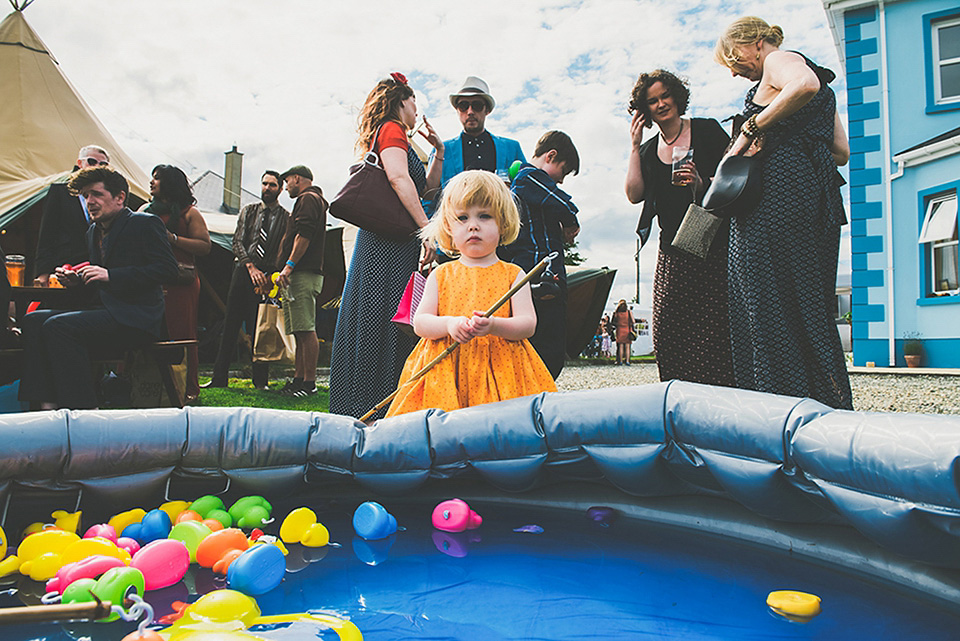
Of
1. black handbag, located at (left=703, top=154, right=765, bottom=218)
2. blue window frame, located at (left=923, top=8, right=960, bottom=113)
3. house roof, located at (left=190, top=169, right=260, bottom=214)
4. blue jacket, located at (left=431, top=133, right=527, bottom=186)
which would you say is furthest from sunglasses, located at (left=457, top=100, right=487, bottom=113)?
house roof, located at (left=190, top=169, right=260, bottom=214)

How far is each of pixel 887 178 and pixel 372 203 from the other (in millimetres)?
9719

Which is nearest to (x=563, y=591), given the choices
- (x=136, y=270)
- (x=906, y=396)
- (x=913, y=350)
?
(x=136, y=270)

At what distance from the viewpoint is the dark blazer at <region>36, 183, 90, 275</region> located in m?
3.87

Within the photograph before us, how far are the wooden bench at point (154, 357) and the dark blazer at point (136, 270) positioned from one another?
196mm

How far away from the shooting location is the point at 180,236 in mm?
4379

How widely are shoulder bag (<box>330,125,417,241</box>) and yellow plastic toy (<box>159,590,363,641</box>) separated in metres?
1.93

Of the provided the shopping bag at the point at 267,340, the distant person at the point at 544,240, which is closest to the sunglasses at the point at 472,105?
the distant person at the point at 544,240

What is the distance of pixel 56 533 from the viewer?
140 centimetres

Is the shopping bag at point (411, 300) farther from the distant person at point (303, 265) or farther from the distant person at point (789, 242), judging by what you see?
the distant person at point (303, 265)

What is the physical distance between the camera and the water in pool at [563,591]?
1.02m

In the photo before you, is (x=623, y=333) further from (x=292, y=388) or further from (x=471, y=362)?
(x=471, y=362)

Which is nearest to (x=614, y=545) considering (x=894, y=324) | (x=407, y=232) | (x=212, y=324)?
(x=407, y=232)

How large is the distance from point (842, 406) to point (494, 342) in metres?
1.17

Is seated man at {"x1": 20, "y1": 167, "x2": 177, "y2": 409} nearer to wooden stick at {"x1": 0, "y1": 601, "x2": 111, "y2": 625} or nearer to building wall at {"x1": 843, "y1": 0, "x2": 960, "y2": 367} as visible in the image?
wooden stick at {"x1": 0, "y1": 601, "x2": 111, "y2": 625}
